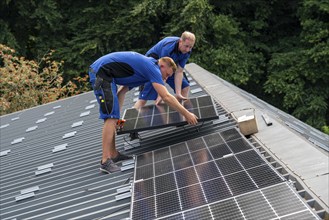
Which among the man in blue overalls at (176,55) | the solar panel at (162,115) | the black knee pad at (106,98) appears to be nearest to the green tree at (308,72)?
the man in blue overalls at (176,55)

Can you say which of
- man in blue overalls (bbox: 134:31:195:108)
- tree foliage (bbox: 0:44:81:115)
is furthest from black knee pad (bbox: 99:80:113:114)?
tree foliage (bbox: 0:44:81:115)

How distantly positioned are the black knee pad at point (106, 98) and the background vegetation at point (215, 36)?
41.4 feet

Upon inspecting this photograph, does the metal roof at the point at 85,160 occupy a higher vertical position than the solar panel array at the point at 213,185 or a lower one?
lower

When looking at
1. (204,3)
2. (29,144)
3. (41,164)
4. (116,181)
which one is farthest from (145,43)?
(116,181)

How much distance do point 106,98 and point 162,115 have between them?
38.7 inches

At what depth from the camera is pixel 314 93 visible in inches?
778

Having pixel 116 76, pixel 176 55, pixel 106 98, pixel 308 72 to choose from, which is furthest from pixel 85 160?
pixel 308 72

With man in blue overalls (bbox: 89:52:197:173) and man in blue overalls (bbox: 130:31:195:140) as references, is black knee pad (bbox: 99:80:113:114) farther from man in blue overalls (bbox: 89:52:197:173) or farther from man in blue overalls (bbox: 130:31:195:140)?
man in blue overalls (bbox: 130:31:195:140)

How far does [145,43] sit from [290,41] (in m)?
6.90

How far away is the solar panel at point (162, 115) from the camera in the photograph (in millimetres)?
5682

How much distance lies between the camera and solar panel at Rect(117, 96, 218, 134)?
5682 mm

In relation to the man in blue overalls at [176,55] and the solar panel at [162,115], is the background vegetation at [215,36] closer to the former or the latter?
the man in blue overalls at [176,55]

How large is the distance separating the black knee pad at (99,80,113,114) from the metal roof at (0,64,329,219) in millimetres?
824

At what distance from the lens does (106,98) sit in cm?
548
